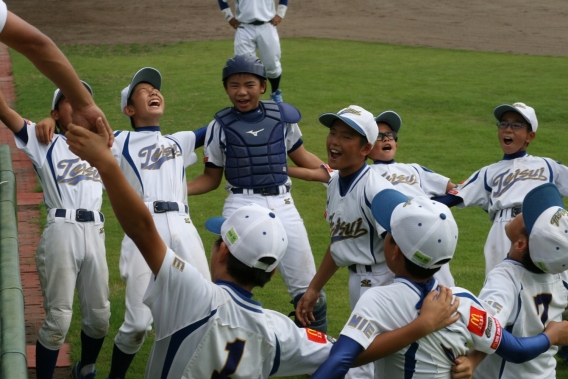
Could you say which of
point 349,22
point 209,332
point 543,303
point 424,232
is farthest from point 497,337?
point 349,22

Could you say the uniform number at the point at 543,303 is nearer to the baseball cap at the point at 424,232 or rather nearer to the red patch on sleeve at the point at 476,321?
the red patch on sleeve at the point at 476,321

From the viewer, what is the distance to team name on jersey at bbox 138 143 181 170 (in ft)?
18.1

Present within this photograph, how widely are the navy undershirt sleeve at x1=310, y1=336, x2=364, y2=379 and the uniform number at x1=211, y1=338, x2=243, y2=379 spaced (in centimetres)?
Answer: 31

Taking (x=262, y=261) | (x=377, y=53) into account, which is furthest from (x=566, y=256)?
(x=377, y=53)

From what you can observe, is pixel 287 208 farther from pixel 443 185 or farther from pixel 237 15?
pixel 237 15

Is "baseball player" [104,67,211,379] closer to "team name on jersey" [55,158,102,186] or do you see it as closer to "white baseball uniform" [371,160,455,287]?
"team name on jersey" [55,158,102,186]

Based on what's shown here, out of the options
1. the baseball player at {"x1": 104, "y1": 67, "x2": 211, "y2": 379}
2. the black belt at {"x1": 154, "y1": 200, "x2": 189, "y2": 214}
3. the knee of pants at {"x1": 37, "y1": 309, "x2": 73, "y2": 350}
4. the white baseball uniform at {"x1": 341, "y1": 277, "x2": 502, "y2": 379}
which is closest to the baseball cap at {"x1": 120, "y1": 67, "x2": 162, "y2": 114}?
the baseball player at {"x1": 104, "y1": 67, "x2": 211, "y2": 379}

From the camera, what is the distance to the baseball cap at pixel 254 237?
10.8 ft

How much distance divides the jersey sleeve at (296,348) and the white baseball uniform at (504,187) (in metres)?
3.04

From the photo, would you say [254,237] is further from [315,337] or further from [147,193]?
[147,193]

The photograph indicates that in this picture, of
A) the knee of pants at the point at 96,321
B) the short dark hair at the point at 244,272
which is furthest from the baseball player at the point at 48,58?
the knee of pants at the point at 96,321

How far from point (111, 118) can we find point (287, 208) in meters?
8.00

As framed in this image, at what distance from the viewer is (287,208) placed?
6039 millimetres

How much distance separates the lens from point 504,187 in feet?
20.5
